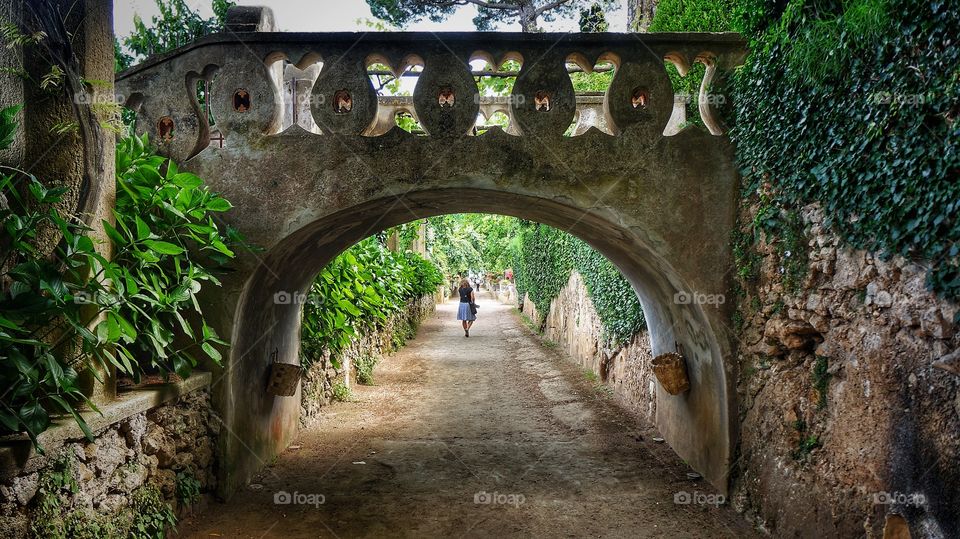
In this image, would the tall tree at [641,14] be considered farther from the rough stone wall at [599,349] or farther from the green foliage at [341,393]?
the green foliage at [341,393]

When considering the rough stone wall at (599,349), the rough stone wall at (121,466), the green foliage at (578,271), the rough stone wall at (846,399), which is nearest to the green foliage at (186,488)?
the rough stone wall at (121,466)

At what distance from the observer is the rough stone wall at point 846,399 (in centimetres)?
265

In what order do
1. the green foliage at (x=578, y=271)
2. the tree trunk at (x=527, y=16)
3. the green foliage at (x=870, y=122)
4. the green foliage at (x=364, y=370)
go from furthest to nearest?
the tree trunk at (x=527, y=16), the green foliage at (x=364, y=370), the green foliage at (x=578, y=271), the green foliage at (x=870, y=122)

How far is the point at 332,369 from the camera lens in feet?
27.8

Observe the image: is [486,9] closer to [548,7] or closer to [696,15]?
[548,7]

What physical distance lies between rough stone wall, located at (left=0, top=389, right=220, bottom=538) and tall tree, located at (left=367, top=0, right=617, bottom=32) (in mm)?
11139

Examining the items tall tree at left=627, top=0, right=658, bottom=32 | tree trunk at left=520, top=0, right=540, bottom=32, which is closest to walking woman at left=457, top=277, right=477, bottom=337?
tree trunk at left=520, top=0, right=540, bottom=32

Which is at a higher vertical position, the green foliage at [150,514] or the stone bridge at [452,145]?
the stone bridge at [452,145]

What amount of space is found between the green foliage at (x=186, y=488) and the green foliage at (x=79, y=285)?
2.68 feet

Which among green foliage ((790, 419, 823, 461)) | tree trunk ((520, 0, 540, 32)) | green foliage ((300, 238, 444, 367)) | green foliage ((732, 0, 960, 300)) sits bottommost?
green foliage ((790, 419, 823, 461))

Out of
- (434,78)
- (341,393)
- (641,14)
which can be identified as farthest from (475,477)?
(641,14)

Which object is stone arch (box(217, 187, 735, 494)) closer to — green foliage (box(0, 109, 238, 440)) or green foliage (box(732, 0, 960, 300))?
green foliage (box(0, 109, 238, 440))

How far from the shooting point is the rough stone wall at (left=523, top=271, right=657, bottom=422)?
24.0ft

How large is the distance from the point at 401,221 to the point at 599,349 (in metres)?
5.04
